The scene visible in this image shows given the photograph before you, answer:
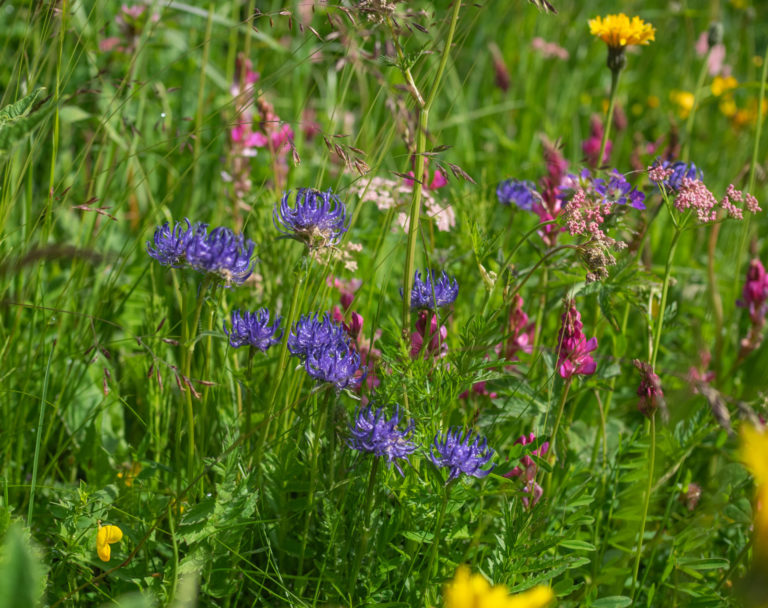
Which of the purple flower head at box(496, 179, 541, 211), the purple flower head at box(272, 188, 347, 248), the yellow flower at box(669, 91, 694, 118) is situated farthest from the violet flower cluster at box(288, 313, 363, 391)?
the yellow flower at box(669, 91, 694, 118)

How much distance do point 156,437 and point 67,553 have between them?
292mm

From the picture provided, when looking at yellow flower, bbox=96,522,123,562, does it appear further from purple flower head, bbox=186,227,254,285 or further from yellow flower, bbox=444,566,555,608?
yellow flower, bbox=444,566,555,608

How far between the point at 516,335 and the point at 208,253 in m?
0.78

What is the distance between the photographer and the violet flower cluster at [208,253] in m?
1.03

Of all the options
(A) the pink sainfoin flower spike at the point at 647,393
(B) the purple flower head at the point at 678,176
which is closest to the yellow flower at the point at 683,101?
(B) the purple flower head at the point at 678,176

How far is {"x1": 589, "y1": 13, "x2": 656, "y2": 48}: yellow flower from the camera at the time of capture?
1688 millimetres

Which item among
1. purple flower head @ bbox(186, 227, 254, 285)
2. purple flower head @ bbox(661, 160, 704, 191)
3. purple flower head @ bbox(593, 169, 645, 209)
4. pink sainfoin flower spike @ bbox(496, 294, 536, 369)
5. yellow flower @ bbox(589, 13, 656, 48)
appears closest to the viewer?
purple flower head @ bbox(186, 227, 254, 285)

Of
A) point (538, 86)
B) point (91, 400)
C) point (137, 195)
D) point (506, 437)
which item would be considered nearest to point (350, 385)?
point (506, 437)

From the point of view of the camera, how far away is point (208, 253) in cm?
103

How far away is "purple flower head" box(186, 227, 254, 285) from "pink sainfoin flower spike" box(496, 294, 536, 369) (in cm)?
66

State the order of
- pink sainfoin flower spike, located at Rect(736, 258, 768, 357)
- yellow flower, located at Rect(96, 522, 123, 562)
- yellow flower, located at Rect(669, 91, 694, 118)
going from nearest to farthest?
yellow flower, located at Rect(96, 522, 123, 562) < pink sainfoin flower spike, located at Rect(736, 258, 768, 357) < yellow flower, located at Rect(669, 91, 694, 118)

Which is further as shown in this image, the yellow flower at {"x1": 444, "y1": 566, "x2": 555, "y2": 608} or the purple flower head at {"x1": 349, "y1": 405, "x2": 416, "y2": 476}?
the purple flower head at {"x1": 349, "y1": 405, "x2": 416, "y2": 476}

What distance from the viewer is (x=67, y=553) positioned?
3.87ft

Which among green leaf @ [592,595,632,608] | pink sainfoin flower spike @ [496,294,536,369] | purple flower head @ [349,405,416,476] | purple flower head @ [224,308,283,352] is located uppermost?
purple flower head @ [224,308,283,352]
